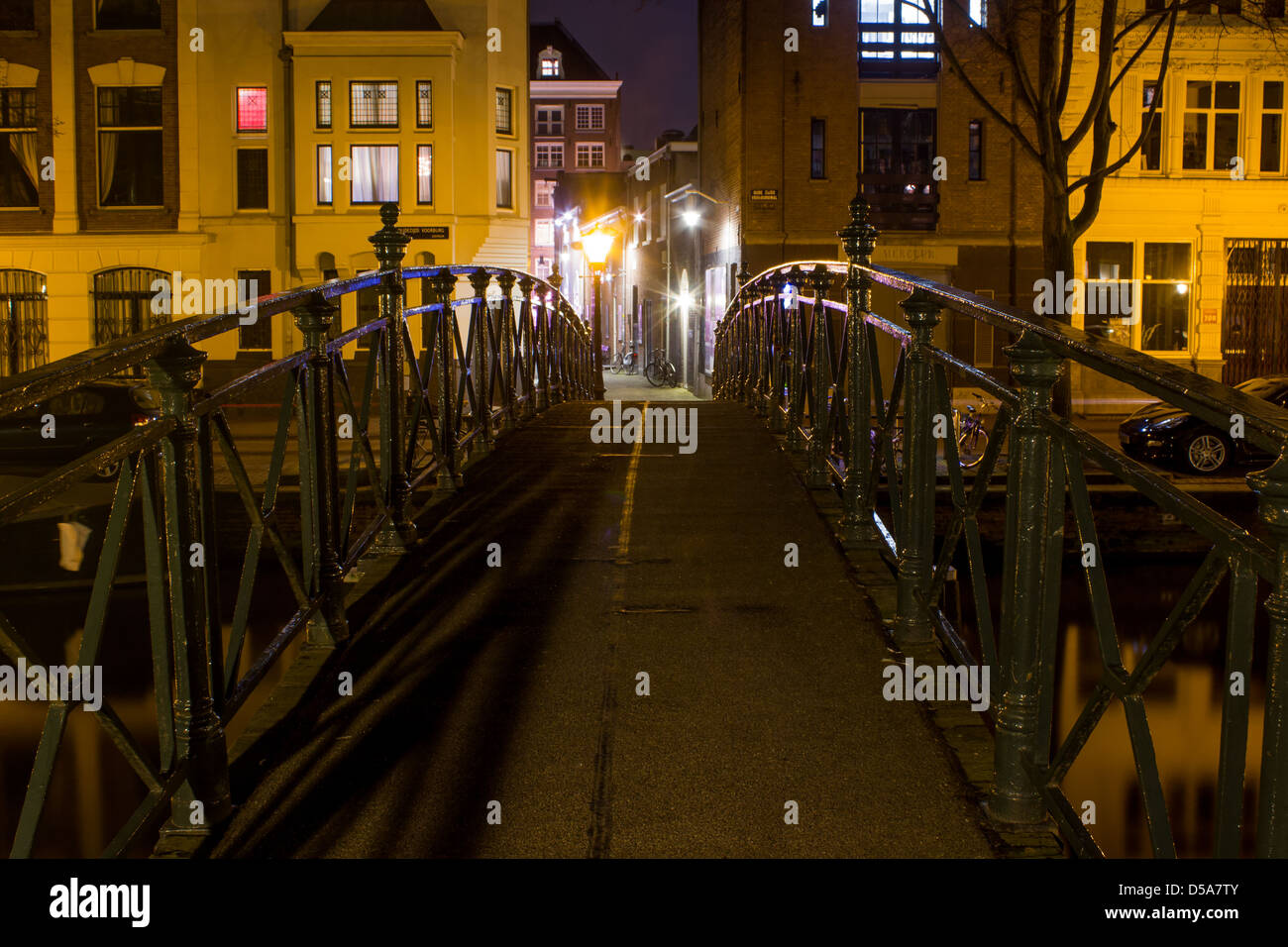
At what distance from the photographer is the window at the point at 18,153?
29922 millimetres

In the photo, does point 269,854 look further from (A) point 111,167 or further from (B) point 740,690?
(A) point 111,167

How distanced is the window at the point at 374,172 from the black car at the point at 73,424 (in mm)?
16603

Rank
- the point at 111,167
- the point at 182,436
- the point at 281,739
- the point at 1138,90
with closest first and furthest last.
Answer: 1. the point at 182,436
2. the point at 281,739
3. the point at 1138,90
4. the point at 111,167

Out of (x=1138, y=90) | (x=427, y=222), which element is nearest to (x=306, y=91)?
(x=427, y=222)

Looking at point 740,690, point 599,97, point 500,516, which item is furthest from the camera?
point 599,97

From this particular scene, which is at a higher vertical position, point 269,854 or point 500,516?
point 500,516

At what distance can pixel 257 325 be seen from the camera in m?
30.3

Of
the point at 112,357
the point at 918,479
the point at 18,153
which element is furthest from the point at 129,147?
the point at 112,357

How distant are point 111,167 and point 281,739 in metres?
30.5

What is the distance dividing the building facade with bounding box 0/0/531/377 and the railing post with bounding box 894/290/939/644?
2678 centimetres

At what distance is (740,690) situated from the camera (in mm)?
4188

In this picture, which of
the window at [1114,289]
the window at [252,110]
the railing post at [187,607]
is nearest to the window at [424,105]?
the window at [252,110]

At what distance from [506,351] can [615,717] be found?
6.37 meters

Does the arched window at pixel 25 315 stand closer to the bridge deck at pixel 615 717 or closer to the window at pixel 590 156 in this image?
the bridge deck at pixel 615 717
